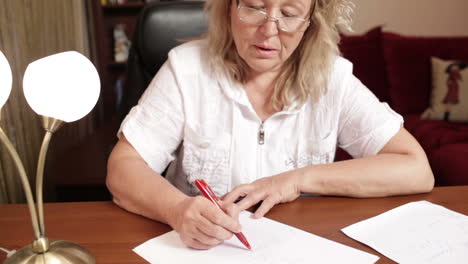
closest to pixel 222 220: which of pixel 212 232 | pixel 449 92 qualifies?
pixel 212 232

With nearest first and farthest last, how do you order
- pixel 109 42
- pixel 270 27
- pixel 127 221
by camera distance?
pixel 127 221 < pixel 270 27 < pixel 109 42

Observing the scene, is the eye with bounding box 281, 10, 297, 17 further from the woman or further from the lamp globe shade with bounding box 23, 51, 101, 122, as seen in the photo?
the lamp globe shade with bounding box 23, 51, 101, 122

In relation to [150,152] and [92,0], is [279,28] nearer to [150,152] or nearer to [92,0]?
[150,152]

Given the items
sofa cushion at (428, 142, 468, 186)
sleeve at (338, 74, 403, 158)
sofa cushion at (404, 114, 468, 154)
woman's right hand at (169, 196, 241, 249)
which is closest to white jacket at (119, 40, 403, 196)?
sleeve at (338, 74, 403, 158)

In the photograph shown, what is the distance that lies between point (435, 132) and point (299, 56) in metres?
1.17

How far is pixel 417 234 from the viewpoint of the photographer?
750mm

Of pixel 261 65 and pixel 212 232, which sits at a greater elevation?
pixel 261 65

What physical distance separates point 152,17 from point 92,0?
1.47 m

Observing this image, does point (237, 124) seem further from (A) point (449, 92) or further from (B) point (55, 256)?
(A) point (449, 92)

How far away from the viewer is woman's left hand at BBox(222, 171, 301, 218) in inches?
32.9

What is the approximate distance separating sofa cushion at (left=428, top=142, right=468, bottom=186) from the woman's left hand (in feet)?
3.16

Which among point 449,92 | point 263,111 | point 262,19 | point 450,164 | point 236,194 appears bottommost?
point 450,164

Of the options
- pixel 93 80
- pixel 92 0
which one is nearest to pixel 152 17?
pixel 93 80

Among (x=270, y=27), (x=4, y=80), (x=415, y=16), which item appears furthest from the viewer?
(x=415, y=16)
